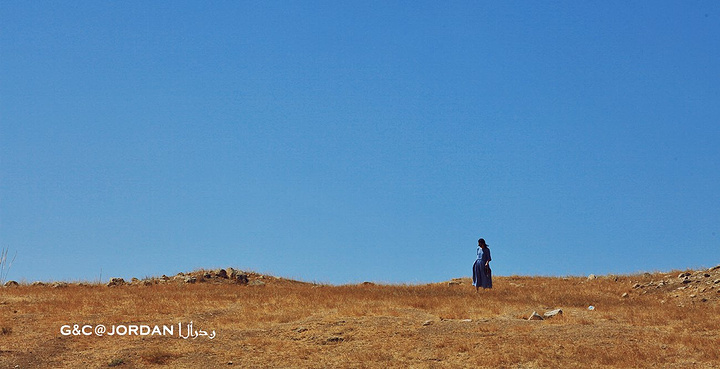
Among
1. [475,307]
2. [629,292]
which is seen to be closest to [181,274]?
[475,307]

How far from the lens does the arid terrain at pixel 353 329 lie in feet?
49.0

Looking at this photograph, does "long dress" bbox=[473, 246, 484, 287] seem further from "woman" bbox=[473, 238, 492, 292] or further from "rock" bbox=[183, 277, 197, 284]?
"rock" bbox=[183, 277, 197, 284]

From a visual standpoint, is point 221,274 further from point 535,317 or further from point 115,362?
point 535,317

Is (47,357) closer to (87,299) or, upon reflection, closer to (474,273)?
(87,299)

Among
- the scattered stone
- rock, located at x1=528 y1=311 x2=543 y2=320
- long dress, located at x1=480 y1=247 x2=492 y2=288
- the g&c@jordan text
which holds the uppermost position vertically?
the scattered stone

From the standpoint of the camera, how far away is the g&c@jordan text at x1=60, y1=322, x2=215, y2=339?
703 inches

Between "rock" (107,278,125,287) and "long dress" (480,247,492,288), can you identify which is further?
"rock" (107,278,125,287)

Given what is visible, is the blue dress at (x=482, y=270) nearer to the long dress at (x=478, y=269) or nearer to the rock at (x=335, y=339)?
the long dress at (x=478, y=269)

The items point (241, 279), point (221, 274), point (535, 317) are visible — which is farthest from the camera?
point (221, 274)

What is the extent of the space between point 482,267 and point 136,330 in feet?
46.8

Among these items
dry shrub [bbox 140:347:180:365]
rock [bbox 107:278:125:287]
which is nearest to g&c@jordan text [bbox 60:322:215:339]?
dry shrub [bbox 140:347:180:365]

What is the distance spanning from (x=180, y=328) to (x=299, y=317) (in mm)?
3330

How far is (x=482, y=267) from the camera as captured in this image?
2762cm

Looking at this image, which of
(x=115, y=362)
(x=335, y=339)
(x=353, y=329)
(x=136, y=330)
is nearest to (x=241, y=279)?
(x=136, y=330)
